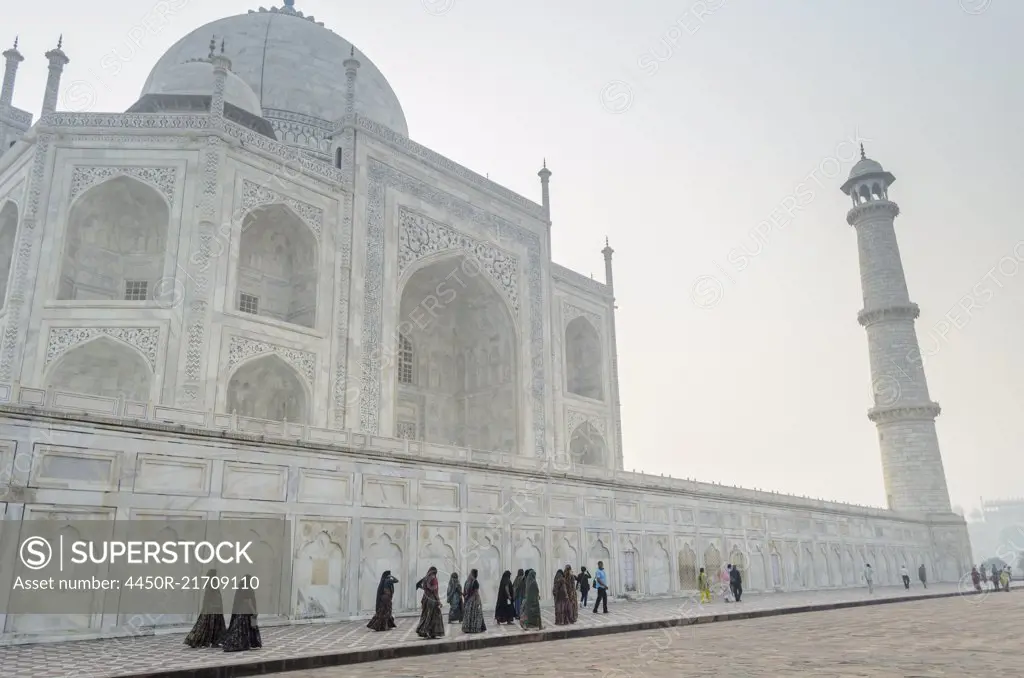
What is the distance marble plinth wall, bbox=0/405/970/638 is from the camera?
9703mm

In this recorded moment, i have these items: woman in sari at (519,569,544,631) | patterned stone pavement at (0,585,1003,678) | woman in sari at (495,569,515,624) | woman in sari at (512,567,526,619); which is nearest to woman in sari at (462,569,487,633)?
patterned stone pavement at (0,585,1003,678)

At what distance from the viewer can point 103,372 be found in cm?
1659

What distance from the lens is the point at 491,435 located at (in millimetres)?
23938

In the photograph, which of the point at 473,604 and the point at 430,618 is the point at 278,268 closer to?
the point at 473,604

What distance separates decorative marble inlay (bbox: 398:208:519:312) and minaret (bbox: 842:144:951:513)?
16726mm

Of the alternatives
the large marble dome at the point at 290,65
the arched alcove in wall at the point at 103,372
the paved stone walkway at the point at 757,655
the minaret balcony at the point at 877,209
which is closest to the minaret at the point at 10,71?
the large marble dome at the point at 290,65

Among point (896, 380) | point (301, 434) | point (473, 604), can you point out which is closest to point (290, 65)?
point (301, 434)

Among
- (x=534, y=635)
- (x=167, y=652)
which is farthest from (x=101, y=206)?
(x=534, y=635)

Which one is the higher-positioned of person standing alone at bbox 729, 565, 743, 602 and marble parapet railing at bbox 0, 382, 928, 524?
marble parapet railing at bbox 0, 382, 928, 524

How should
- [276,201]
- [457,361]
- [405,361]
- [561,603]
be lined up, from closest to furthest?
[561,603] → [276,201] → [405,361] → [457,361]

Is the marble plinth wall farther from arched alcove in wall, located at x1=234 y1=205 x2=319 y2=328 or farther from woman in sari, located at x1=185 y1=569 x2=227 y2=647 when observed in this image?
arched alcove in wall, located at x1=234 y1=205 x2=319 y2=328

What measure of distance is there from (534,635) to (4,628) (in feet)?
20.8

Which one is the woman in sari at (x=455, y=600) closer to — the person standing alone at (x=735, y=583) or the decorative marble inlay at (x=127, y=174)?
the person standing alone at (x=735, y=583)

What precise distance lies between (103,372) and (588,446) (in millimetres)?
15875
